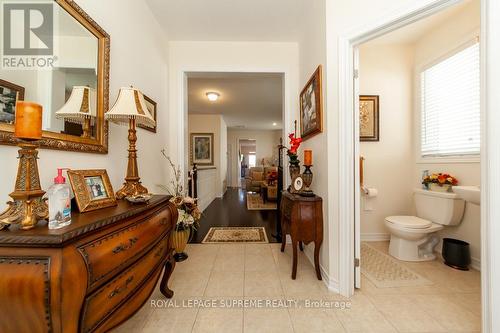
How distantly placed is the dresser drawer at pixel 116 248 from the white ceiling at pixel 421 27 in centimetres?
282

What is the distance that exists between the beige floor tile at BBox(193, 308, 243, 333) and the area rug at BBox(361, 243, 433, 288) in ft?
4.11

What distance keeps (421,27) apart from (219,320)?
12.0 feet

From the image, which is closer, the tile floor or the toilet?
the tile floor

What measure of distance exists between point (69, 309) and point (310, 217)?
61.7 inches

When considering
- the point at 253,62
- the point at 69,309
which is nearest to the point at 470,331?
the point at 69,309

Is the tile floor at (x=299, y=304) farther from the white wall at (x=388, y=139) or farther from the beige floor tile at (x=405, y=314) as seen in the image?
the white wall at (x=388, y=139)

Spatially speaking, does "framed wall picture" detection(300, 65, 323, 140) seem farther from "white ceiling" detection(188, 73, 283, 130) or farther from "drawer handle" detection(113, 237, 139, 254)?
"drawer handle" detection(113, 237, 139, 254)

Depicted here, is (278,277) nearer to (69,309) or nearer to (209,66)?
(69,309)

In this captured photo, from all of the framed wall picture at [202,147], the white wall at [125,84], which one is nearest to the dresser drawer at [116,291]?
the white wall at [125,84]

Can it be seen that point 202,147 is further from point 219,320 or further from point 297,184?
point 219,320

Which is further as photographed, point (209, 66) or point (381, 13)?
point (209, 66)

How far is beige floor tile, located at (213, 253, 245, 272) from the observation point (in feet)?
6.76

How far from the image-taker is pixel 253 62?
2766 mm

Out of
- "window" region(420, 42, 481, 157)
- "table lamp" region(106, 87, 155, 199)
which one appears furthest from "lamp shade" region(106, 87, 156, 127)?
"window" region(420, 42, 481, 157)
